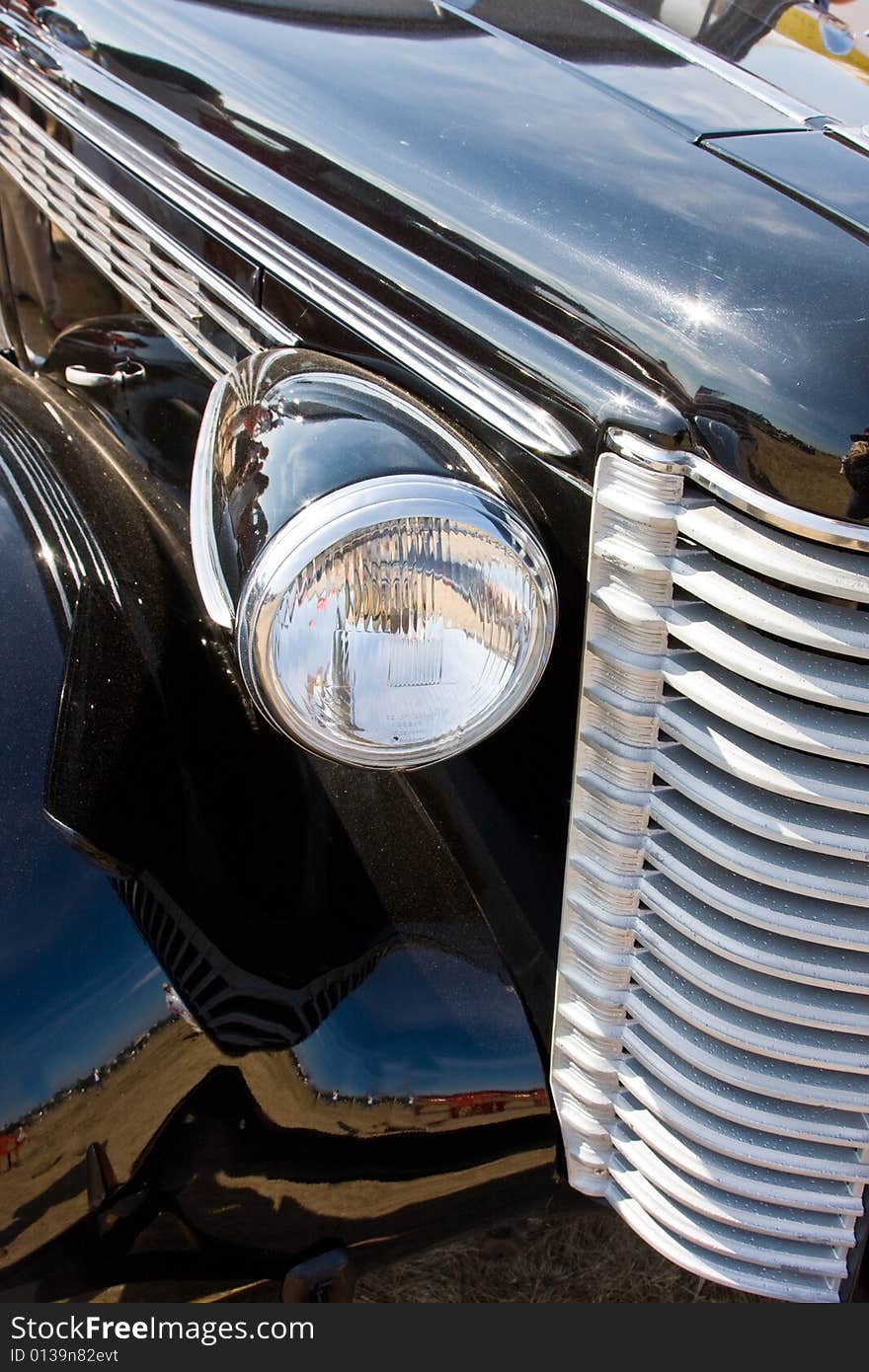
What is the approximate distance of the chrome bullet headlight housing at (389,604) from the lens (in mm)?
1121

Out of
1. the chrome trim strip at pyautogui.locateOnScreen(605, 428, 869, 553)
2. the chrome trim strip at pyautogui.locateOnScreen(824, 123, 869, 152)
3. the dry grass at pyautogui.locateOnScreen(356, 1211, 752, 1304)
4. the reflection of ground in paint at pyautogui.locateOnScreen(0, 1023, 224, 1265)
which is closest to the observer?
the chrome trim strip at pyautogui.locateOnScreen(605, 428, 869, 553)

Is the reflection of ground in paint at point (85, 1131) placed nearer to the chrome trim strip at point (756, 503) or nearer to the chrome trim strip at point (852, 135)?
the chrome trim strip at point (756, 503)

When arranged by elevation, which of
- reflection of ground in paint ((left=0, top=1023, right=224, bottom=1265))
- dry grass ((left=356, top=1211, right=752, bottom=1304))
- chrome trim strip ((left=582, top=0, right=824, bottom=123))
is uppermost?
chrome trim strip ((left=582, top=0, right=824, bottom=123))

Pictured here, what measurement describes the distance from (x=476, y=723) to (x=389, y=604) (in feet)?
0.51

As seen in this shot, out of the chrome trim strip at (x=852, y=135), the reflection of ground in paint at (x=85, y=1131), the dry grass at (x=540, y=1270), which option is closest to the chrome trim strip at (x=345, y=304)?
the chrome trim strip at (x=852, y=135)

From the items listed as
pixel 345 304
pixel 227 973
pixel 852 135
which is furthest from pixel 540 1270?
pixel 852 135

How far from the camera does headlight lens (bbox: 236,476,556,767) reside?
1118 millimetres

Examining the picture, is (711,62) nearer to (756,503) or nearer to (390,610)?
(756,503)

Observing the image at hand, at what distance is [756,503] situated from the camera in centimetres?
109

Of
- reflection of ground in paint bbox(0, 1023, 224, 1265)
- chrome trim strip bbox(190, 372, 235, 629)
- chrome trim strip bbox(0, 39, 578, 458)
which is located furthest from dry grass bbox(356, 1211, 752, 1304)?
chrome trim strip bbox(0, 39, 578, 458)

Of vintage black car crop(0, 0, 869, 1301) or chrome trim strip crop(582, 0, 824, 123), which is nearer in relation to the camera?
vintage black car crop(0, 0, 869, 1301)

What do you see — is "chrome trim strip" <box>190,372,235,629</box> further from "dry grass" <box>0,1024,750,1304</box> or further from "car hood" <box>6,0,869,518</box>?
"dry grass" <box>0,1024,750,1304</box>

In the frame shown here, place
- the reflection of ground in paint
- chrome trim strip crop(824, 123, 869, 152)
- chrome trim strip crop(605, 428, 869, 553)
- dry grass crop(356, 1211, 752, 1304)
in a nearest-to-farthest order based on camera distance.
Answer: chrome trim strip crop(605, 428, 869, 553) < the reflection of ground in paint < chrome trim strip crop(824, 123, 869, 152) < dry grass crop(356, 1211, 752, 1304)

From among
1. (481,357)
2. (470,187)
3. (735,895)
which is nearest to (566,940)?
(735,895)
